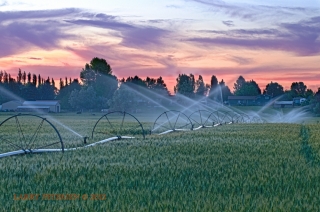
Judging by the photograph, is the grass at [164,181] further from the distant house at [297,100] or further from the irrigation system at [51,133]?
the distant house at [297,100]

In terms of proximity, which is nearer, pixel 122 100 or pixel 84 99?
pixel 122 100

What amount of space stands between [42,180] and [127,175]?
4.23 ft

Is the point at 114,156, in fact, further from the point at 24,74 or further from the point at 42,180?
the point at 24,74

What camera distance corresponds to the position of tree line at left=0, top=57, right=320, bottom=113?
7200cm

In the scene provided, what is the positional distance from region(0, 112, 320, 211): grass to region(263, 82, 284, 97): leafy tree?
11770cm

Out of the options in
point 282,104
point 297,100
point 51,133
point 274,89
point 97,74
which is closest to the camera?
point 51,133

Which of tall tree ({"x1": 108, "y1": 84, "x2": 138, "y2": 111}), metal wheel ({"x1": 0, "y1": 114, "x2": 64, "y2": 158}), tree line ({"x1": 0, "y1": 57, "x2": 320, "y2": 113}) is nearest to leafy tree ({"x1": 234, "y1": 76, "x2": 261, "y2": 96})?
tree line ({"x1": 0, "y1": 57, "x2": 320, "y2": 113})

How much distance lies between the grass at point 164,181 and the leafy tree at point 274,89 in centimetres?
11770

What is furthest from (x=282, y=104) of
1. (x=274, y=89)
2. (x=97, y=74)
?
(x=97, y=74)

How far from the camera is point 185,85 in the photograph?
95.4m

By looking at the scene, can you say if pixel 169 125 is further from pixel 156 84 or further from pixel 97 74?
pixel 156 84

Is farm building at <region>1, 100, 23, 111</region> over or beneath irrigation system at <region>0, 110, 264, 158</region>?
over

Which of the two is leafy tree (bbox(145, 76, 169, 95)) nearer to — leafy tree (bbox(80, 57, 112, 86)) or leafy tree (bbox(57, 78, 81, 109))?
leafy tree (bbox(57, 78, 81, 109))

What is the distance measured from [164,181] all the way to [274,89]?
123 metres
